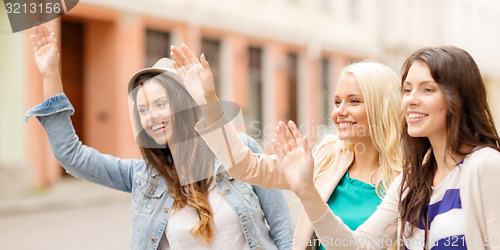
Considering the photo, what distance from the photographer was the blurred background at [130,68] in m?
8.80

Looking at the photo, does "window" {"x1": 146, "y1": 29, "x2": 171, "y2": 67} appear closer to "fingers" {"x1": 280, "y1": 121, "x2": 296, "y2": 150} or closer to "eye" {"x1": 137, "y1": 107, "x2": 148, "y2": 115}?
"eye" {"x1": 137, "y1": 107, "x2": 148, "y2": 115}

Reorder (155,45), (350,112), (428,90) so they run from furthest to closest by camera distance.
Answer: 1. (155,45)
2. (350,112)
3. (428,90)

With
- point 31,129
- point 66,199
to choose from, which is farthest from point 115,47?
point 66,199

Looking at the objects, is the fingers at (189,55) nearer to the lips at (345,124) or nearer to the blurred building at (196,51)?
the lips at (345,124)

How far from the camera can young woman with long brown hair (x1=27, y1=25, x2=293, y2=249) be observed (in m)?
2.22

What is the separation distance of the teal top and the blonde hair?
0.17ft

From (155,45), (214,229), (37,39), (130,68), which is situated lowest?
(214,229)

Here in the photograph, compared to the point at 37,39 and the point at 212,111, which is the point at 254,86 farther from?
the point at 212,111

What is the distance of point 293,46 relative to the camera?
627 inches

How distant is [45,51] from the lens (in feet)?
7.30

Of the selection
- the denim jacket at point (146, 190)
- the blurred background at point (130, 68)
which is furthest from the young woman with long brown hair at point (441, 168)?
the blurred background at point (130, 68)

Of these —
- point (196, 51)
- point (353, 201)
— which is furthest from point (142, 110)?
point (196, 51)

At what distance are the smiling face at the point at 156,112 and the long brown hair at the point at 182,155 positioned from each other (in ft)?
0.07

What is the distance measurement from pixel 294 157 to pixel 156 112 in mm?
828
